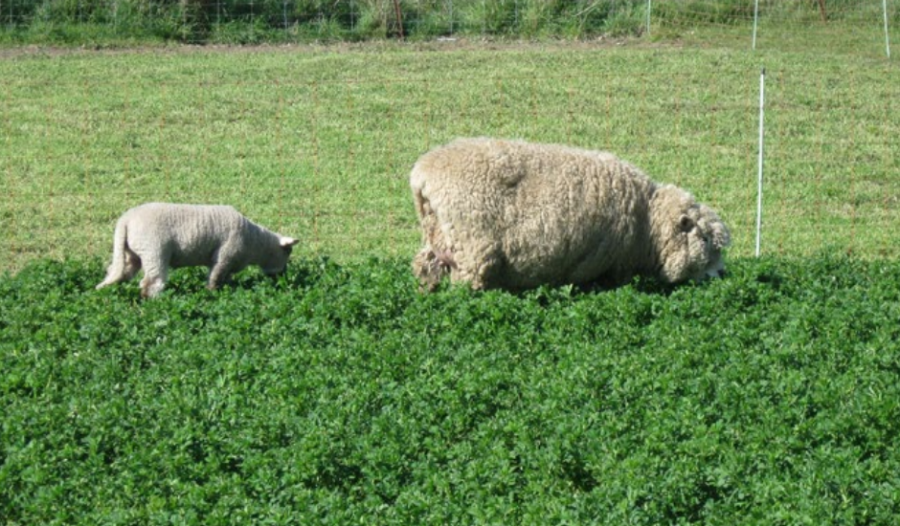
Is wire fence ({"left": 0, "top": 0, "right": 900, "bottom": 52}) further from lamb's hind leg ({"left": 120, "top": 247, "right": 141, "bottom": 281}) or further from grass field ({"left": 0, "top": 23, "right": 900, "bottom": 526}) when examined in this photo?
lamb's hind leg ({"left": 120, "top": 247, "right": 141, "bottom": 281})

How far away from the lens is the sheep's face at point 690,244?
36.7 ft

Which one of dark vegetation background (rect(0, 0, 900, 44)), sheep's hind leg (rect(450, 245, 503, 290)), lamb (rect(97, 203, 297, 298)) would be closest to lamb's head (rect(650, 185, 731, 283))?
sheep's hind leg (rect(450, 245, 503, 290))

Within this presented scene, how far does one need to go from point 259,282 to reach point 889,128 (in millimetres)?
10570

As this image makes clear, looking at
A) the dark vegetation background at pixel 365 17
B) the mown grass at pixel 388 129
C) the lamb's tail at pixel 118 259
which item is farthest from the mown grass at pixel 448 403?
the dark vegetation background at pixel 365 17

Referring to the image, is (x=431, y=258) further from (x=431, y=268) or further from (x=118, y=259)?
(x=118, y=259)

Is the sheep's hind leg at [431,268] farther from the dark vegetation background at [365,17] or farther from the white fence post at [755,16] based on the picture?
the dark vegetation background at [365,17]

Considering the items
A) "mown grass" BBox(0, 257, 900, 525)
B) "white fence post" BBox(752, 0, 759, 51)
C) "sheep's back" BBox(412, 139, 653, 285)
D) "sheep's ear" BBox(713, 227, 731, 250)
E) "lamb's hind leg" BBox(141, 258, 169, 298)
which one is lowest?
"mown grass" BBox(0, 257, 900, 525)

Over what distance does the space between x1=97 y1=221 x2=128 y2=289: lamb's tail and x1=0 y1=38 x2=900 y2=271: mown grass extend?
9.13ft

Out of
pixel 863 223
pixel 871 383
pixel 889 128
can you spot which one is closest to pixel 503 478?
pixel 871 383

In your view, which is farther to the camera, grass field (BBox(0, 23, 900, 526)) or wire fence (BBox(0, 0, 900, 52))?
wire fence (BBox(0, 0, 900, 52))

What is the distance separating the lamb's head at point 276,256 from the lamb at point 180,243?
0.03 meters

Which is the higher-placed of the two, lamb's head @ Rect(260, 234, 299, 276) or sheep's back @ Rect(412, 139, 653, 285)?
sheep's back @ Rect(412, 139, 653, 285)

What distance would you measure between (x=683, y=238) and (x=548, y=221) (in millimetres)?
1143

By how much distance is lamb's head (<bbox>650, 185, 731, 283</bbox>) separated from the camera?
11195mm
